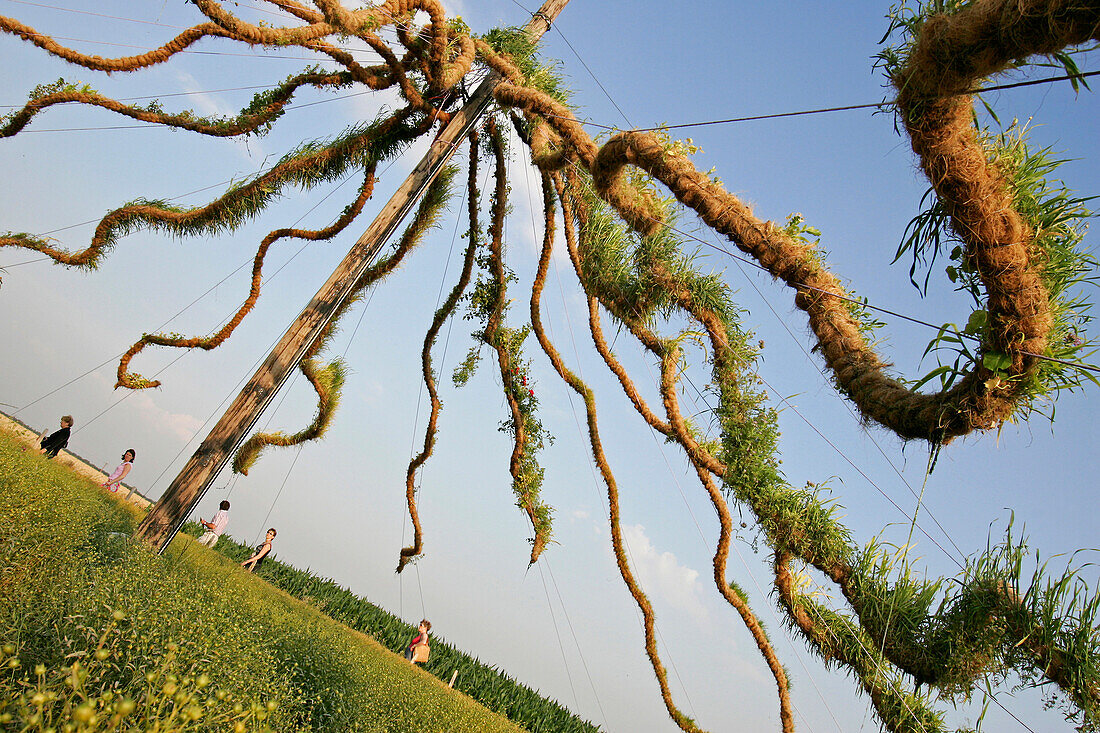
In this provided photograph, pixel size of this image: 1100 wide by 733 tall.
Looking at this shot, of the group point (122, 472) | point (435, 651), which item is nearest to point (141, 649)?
point (122, 472)

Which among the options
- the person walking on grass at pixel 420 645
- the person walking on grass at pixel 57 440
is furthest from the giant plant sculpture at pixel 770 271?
the person walking on grass at pixel 420 645

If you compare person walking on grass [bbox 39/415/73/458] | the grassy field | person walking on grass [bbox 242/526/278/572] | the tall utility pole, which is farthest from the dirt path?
the tall utility pole

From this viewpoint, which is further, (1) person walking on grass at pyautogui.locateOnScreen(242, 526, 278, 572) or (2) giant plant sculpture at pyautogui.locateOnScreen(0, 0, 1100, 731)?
(1) person walking on grass at pyautogui.locateOnScreen(242, 526, 278, 572)

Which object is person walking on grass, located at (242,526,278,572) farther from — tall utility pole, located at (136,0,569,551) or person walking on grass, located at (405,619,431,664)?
tall utility pole, located at (136,0,569,551)

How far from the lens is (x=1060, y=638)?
2.57m

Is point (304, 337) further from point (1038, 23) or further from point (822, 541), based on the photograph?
point (1038, 23)

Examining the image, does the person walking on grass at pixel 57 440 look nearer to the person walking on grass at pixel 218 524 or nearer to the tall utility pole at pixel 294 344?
the person walking on grass at pixel 218 524

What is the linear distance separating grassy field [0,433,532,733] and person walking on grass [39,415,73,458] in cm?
525

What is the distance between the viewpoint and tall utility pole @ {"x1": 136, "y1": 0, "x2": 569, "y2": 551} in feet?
18.7

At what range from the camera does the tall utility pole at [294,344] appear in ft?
18.7

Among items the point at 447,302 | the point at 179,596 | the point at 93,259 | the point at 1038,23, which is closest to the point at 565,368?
the point at 447,302

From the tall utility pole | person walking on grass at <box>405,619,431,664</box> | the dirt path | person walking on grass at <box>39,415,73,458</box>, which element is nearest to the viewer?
the tall utility pole

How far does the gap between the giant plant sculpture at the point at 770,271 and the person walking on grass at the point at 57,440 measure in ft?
12.8

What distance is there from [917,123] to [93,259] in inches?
394
